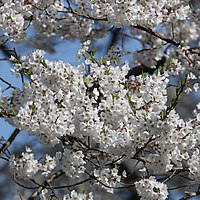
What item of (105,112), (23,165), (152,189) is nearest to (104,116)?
(105,112)

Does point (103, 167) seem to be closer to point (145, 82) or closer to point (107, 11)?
point (145, 82)

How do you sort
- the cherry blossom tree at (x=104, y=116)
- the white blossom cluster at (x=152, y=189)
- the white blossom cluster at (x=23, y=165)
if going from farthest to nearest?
1. the white blossom cluster at (x=23, y=165)
2. the white blossom cluster at (x=152, y=189)
3. the cherry blossom tree at (x=104, y=116)

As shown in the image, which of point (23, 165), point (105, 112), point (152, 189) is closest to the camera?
point (105, 112)

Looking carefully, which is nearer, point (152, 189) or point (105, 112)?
point (105, 112)

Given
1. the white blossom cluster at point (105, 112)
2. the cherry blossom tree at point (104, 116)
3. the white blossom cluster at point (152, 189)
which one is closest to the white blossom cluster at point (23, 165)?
the cherry blossom tree at point (104, 116)

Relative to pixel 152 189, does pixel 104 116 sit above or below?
above

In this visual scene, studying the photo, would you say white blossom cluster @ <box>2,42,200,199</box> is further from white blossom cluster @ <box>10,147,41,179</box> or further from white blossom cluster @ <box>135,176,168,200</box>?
white blossom cluster @ <box>10,147,41,179</box>

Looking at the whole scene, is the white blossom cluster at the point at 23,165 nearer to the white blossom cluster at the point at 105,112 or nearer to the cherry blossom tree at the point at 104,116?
the cherry blossom tree at the point at 104,116

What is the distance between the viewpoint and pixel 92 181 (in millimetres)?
4688

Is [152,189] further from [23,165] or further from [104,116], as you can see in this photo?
[23,165]

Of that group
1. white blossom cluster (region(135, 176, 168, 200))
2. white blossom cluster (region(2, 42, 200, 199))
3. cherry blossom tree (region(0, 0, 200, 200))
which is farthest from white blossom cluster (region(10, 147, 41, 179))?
white blossom cluster (region(135, 176, 168, 200))

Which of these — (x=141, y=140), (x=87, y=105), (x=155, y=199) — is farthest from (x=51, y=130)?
(x=155, y=199)

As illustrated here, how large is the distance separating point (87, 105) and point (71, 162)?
23.5 inches

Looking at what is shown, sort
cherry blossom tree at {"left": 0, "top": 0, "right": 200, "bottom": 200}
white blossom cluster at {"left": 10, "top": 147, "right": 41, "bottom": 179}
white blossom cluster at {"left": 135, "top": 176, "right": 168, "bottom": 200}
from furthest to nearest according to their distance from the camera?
1. white blossom cluster at {"left": 10, "top": 147, "right": 41, "bottom": 179}
2. white blossom cluster at {"left": 135, "top": 176, "right": 168, "bottom": 200}
3. cherry blossom tree at {"left": 0, "top": 0, "right": 200, "bottom": 200}
